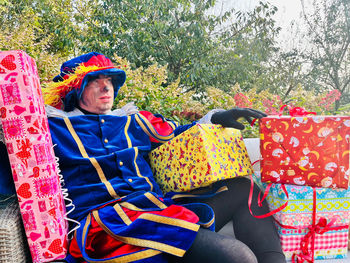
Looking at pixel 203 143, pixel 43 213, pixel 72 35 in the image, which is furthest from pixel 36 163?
pixel 72 35

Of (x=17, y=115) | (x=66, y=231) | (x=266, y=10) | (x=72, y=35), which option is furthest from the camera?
(x=266, y=10)

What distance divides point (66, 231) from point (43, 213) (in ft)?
0.53

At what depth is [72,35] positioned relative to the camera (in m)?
5.09

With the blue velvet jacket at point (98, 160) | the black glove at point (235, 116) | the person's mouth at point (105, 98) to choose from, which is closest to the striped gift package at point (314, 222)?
the black glove at point (235, 116)

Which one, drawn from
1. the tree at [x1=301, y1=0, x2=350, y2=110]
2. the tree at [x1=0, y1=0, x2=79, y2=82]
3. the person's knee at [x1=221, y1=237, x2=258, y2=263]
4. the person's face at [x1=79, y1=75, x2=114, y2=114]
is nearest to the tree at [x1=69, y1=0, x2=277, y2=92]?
the tree at [x1=0, y1=0, x2=79, y2=82]

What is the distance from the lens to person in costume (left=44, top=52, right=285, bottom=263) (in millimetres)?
1154

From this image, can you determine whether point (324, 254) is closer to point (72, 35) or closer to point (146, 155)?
point (146, 155)

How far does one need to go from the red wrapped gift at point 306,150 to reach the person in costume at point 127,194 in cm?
16

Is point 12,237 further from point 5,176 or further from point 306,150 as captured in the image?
point 306,150

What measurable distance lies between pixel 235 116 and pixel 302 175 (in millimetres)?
484

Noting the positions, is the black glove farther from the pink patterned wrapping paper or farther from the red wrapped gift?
the pink patterned wrapping paper

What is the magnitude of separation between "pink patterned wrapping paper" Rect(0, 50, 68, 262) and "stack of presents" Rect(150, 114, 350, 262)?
2.31 ft

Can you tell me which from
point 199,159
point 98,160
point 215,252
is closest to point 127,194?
point 98,160

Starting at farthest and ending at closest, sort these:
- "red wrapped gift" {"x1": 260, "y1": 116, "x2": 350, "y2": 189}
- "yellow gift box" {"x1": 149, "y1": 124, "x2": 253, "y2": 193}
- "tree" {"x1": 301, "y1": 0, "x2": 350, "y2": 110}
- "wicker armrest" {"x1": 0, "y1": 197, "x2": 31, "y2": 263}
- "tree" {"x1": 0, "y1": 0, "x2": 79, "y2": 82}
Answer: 1. "tree" {"x1": 301, "y1": 0, "x2": 350, "y2": 110}
2. "tree" {"x1": 0, "y1": 0, "x2": 79, "y2": 82}
3. "yellow gift box" {"x1": 149, "y1": 124, "x2": 253, "y2": 193}
4. "red wrapped gift" {"x1": 260, "y1": 116, "x2": 350, "y2": 189}
5. "wicker armrest" {"x1": 0, "y1": 197, "x2": 31, "y2": 263}
